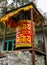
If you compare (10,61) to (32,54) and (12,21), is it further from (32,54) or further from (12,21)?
(12,21)

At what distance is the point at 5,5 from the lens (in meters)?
22.3

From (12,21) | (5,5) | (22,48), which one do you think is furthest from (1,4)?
(22,48)

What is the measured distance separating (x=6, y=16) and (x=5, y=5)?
Answer: 1440 centimetres

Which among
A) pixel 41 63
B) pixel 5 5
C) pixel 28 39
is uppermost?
pixel 5 5

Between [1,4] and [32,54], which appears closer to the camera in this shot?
[32,54]

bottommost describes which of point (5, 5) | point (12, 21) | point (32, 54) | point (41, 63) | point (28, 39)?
point (41, 63)

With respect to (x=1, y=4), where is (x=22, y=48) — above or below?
below

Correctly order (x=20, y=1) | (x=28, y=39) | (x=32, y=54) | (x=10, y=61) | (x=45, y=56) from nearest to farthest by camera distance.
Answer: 1. (x=10, y=61)
2. (x=32, y=54)
3. (x=28, y=39)
4. (x=45, y=56)
5. (x=20, y=1)

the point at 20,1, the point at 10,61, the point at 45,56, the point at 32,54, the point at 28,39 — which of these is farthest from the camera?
the point at 20,1

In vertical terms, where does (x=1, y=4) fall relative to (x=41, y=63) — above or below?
above

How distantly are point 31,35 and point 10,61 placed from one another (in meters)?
1.87

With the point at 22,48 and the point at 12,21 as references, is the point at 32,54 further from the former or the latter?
the point at 12,21

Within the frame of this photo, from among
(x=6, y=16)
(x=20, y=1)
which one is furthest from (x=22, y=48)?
(x=20, y=1)

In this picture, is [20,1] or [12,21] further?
[20,1]
